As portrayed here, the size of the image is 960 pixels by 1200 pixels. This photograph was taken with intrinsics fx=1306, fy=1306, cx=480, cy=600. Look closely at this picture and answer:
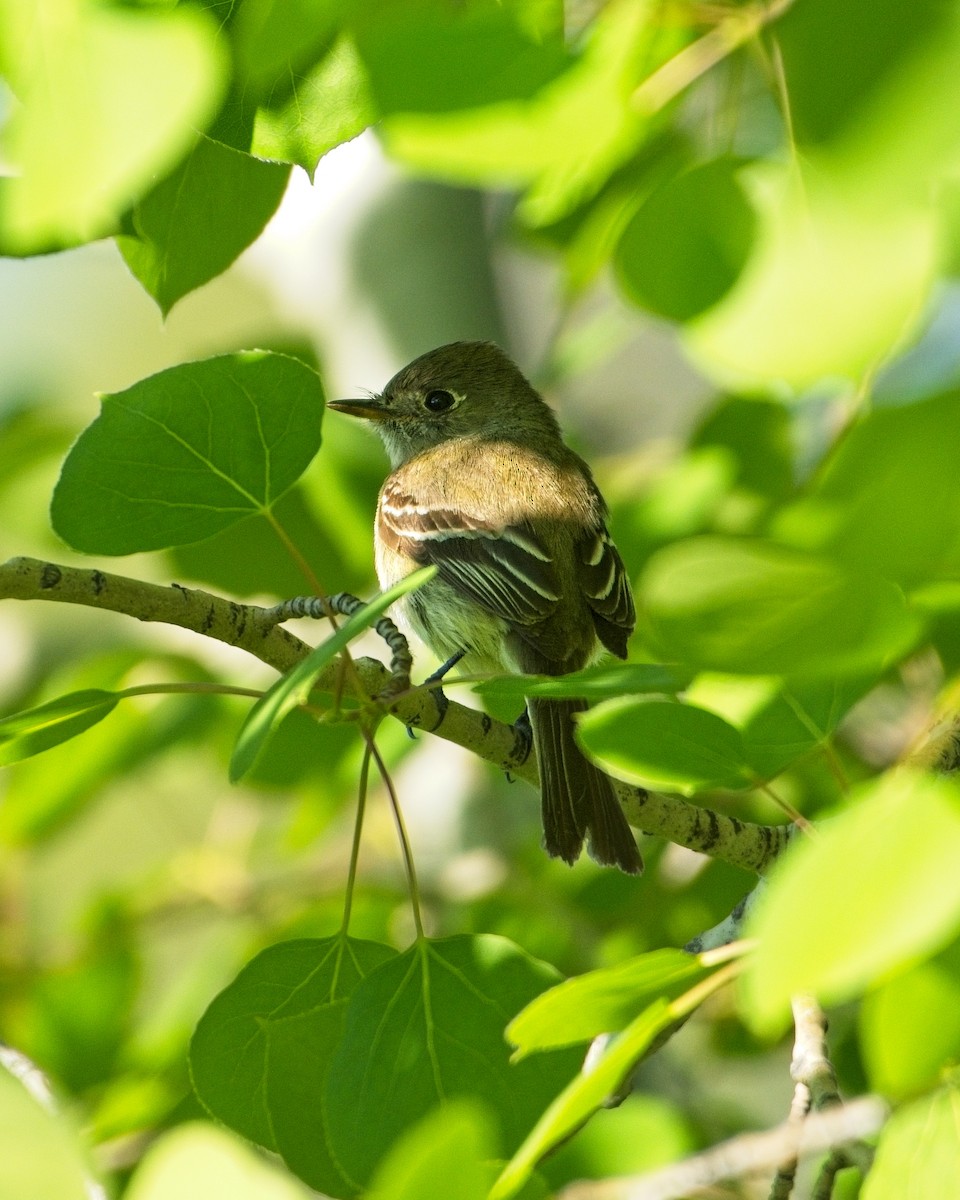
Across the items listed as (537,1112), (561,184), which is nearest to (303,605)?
(537,1112)

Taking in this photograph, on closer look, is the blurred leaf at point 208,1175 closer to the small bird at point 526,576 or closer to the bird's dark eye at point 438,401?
the small bird at point 526,576

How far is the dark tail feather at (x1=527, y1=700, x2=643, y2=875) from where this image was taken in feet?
7.43

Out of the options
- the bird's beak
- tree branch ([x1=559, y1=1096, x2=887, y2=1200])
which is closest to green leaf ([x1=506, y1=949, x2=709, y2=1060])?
tree branch ([x1=559, y1=1096, x2=887, y2=1200])

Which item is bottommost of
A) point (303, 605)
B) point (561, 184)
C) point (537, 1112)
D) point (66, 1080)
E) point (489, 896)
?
point (66, 1080)

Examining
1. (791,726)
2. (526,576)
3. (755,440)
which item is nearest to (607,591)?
(526,576)

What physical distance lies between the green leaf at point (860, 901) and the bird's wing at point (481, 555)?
77.6 inches

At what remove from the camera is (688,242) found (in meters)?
0.73

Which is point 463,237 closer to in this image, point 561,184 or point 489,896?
point 489,896

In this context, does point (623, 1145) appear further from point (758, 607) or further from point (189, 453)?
point (758, 607)

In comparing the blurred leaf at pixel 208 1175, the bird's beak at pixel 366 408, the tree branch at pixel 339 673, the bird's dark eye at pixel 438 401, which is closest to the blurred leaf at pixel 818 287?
the blurred leaf at pixel 208 1175

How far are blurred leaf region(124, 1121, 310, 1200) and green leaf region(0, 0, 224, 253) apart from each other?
0.48 meters

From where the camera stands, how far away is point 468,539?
276 cm

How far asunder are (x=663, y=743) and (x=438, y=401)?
8.54 feet

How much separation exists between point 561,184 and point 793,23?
296mm
